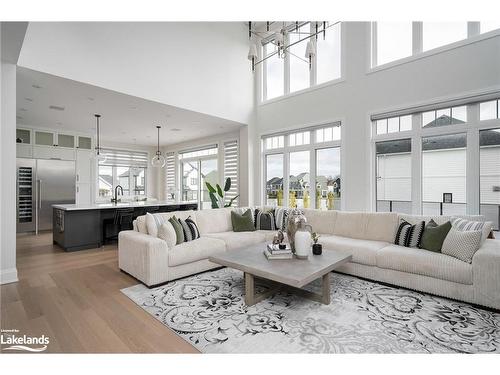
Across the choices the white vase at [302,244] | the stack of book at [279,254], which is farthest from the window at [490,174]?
the stack of book at [279,254]

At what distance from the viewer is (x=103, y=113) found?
5.38m

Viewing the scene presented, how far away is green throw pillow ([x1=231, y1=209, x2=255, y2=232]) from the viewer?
4426 millimetres

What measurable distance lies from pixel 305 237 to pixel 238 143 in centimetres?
460

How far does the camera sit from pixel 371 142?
15.2ft

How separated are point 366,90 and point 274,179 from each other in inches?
107

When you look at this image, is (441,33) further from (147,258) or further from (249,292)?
(147,258)

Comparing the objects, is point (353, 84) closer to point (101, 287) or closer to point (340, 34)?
point (340, 34)

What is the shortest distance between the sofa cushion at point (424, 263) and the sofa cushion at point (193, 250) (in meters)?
2.06

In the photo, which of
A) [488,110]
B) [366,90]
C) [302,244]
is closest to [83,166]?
[302,244]

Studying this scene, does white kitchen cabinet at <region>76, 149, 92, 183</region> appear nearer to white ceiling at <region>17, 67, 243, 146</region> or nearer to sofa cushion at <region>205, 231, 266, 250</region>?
Result: white ceiling at <region>17, 67, 243, 146</region>

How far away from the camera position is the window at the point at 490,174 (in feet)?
11.6

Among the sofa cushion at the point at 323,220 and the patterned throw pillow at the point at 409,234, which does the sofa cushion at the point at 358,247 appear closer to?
the patterned throw pillow at the point at 409,234

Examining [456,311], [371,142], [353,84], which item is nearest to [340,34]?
[353,84]

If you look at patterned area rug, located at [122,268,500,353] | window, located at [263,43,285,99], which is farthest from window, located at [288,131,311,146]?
patterned area rug, located at [122,268,500,353]
